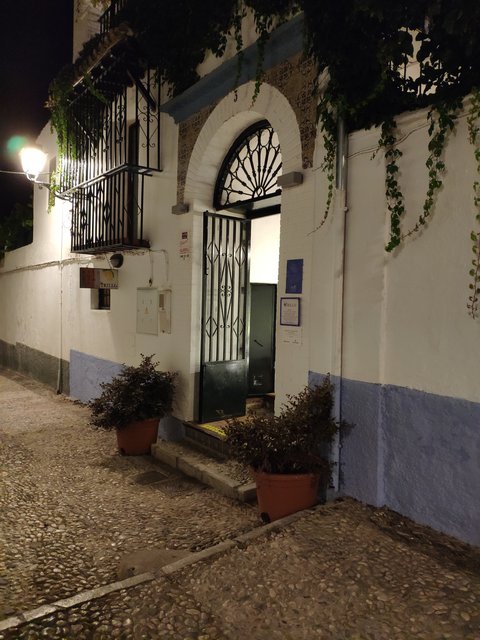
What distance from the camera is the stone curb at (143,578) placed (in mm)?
2974

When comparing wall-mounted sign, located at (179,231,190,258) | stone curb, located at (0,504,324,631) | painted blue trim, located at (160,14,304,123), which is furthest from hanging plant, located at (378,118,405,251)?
wall-mounted sign, located at (179,231,190,258)

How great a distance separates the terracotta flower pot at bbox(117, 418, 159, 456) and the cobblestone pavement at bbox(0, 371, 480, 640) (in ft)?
2.83

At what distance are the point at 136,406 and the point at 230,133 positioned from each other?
366 centimetres

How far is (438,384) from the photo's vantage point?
3.70 metres

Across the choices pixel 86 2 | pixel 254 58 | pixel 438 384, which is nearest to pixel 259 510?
pixel 438 384

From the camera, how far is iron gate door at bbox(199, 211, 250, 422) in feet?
20.9

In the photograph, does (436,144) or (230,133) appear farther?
(230,133)

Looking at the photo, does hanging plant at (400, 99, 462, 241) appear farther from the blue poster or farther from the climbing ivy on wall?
the blue poster

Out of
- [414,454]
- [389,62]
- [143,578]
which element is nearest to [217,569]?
[143,578]

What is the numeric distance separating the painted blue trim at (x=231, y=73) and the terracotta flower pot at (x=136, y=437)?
421 cm

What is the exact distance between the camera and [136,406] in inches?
241

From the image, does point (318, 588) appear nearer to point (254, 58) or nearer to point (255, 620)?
point (255, 620)

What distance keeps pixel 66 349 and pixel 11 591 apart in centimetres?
721

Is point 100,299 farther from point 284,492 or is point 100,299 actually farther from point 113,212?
point 284,492
